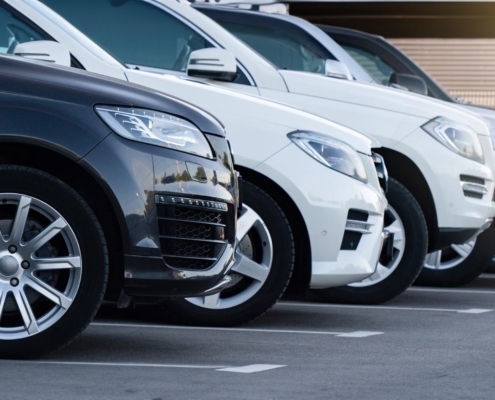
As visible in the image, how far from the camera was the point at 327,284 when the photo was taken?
20.1 feet

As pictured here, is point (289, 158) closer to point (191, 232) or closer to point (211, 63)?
point (211, 63)

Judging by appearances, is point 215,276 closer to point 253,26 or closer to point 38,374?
point 38,374

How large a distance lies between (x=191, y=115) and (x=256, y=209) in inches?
47.1

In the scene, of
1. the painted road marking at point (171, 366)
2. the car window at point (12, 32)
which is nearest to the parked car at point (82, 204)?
the painted road marking at point (171, 366)

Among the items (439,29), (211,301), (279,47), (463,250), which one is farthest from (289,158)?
(439,29)

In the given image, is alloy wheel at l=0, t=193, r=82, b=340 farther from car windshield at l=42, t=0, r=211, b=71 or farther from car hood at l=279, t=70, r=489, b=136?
car hood at l=279, t=70, r=489, b=136

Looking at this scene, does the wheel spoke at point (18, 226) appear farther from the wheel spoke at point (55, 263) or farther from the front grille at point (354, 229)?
the front grille at point (354, 229)

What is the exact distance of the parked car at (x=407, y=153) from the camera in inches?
289

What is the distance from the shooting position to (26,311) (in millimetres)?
4609

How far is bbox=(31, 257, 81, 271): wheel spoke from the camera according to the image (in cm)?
462

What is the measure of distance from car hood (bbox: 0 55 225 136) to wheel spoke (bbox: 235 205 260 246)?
3.37ft

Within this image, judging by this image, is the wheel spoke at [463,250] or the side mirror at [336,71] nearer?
the side mirror at [336,71]

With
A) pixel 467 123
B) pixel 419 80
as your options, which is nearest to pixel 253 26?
pixel 419 80

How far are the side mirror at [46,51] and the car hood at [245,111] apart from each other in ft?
1.85
